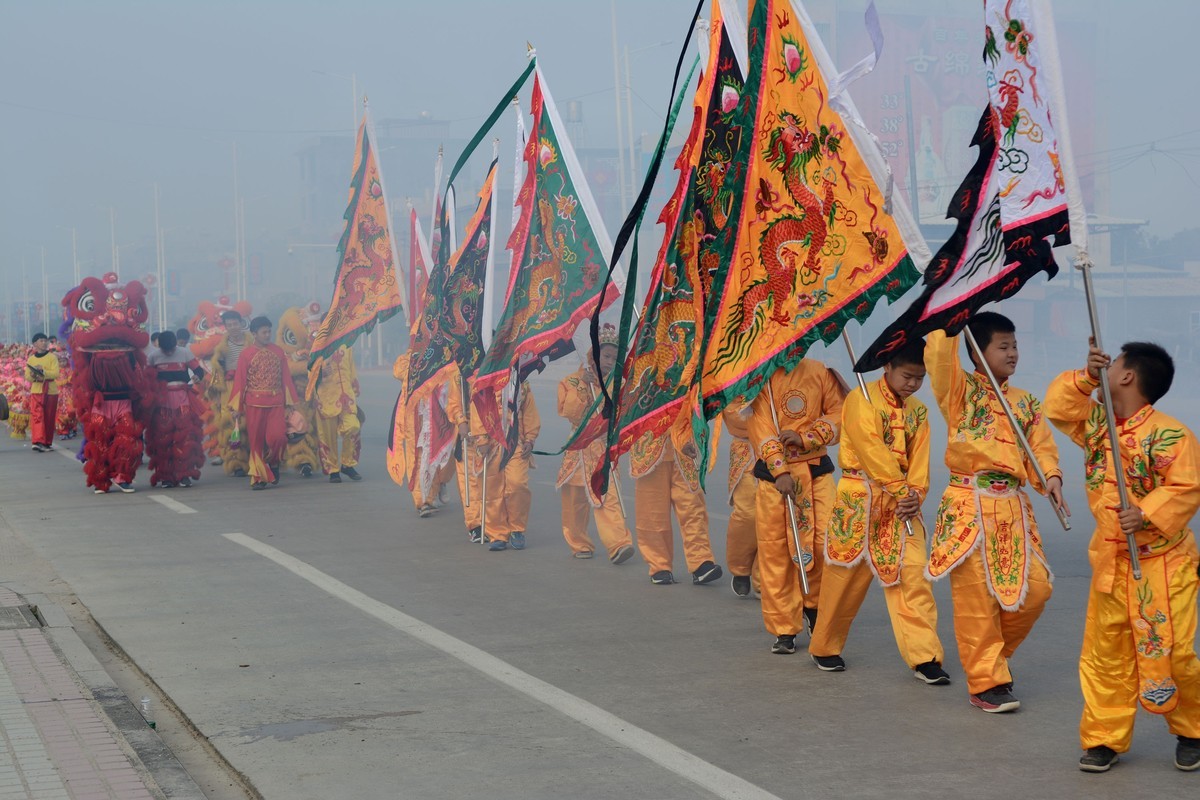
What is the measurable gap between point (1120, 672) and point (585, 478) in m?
5.49

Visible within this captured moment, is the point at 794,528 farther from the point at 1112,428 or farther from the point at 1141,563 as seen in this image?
the point at 1112,428

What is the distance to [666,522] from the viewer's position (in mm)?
9008

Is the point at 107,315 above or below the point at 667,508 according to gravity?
above

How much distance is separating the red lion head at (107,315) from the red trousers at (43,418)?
662 cm

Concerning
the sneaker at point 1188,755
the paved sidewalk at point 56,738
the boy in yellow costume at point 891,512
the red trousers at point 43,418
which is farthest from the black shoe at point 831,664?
the red trousers at point 43,418

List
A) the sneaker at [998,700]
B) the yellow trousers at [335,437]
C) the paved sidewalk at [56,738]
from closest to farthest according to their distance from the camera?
the paved sidewalk at [56,738] → the sneaker at [998,700] → the yellow trousers at [335,437]

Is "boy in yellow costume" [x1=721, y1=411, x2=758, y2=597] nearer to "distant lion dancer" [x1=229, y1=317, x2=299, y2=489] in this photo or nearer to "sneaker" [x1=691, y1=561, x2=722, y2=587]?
"sneaker" [x1=691, y1=561, x2=722, y2=587]

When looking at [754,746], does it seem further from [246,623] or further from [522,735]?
[246,623]

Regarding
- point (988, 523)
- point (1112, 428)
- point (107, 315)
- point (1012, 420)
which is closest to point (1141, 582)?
point (1112, 428)

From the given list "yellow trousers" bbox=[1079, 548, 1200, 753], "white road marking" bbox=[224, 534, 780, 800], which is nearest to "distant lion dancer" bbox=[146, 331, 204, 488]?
"white road marking" bbox=[224, 534, 780, 800]

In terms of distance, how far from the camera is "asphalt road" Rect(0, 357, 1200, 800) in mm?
4910

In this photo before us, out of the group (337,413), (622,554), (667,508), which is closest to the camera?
(667,508)

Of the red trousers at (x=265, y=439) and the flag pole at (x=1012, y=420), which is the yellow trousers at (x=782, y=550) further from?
the red trousers at (x=265, y=439)

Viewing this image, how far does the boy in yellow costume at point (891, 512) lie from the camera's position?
6.09m
